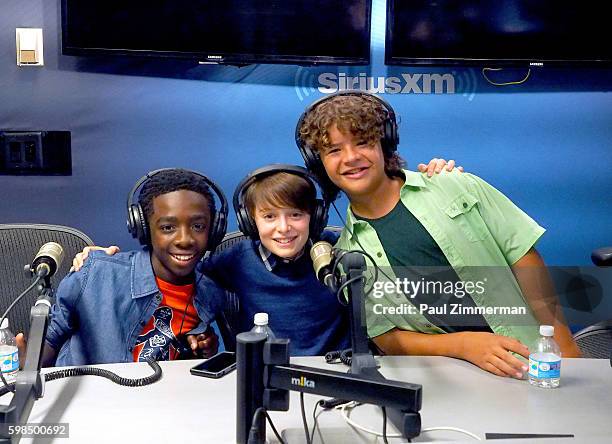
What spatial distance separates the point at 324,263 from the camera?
1780mm

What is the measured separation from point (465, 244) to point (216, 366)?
954 mm

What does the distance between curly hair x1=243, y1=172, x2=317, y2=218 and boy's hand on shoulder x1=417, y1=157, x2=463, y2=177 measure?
401 mm

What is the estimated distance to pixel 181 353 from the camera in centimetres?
233

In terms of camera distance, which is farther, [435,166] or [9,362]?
[435,166]

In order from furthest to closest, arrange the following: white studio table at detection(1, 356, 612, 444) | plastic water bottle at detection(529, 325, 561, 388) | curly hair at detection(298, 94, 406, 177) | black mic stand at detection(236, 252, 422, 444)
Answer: curly hair at detection(298, 94, 406, 177), plastic water bottle at detection(529, 325, 561, 388), white studio table at detection(1, 356, 612, 444), black mic stand at detection(236, 252, 422, 444)

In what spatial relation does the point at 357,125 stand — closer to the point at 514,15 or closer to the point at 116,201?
the point at 514,15

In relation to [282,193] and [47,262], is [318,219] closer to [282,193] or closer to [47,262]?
[282,193]

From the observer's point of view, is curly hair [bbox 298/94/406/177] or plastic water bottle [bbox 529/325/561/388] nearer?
plastic water bottle [bbox 529/325/561/388]

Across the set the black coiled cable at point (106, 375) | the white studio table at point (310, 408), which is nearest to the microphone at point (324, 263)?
the white studio table at point (310, 408)

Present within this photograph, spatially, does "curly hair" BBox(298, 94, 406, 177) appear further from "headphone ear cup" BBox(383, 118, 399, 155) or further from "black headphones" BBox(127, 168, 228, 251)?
"black headphones" BBox(127, 168, 228, 251)

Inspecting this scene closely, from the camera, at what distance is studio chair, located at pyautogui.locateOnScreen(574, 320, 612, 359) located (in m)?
2.46

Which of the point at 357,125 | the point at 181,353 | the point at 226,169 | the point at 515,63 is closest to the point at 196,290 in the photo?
the point at 181,353

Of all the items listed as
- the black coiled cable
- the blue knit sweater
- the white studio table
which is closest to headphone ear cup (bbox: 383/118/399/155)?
the blue knit sweater

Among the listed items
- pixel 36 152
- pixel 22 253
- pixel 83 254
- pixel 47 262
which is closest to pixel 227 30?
pixel 36 152
